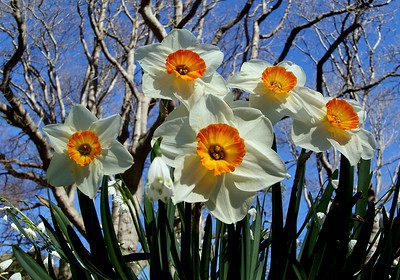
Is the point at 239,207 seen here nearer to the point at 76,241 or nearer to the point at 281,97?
the point at 281,97

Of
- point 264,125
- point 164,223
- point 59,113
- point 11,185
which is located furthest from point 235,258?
point 11,185

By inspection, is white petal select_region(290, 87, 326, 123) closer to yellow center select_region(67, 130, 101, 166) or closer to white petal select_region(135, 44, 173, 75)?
white petal select_region(135, 44, 173, 75)

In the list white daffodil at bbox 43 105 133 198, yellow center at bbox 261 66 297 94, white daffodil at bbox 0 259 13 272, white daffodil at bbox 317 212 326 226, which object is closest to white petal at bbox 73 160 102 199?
white daffodil at bbox 43 105 133 198

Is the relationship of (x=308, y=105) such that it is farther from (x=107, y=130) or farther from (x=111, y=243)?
(x=111, y=243)

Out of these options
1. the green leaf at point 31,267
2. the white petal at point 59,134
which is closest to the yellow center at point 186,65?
the white petal at point 59,134

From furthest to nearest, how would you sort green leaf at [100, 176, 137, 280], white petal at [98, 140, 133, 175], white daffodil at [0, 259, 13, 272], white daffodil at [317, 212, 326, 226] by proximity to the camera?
1. white daffodil at [0, 259, 13, 272]
2. white daffodil at [317, 212, 326, 226]
3. green leaf at [100, 176, 137, 280]
4. white petal at [98, 140, 133, 175]

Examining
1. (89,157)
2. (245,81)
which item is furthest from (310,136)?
(89,157)

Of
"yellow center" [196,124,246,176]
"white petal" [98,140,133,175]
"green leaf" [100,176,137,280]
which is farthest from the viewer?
"green leaf" [100,176,137,280]

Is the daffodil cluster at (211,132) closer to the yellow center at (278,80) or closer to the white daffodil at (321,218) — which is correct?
the yellow center at (278,80)
